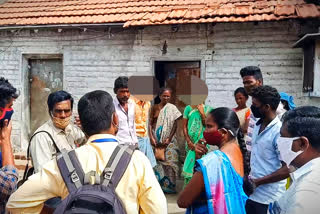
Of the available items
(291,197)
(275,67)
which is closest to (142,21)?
(275,67)

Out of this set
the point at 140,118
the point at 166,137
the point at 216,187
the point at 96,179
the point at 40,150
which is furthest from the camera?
the point at 166,137

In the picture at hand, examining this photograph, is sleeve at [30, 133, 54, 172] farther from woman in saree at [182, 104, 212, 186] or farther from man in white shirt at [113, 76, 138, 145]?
woman in saree at [182, 104, 212, 186]

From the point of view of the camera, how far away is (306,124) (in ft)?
5.87

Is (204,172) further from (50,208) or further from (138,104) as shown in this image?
(138,104)

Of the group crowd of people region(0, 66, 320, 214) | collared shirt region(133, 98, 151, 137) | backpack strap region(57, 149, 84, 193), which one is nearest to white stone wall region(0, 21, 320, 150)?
collared shirt region(133, 98, 151, 137)

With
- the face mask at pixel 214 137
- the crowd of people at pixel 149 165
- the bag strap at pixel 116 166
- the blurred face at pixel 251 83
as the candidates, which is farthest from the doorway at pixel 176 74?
the bag strap at pixel 116 166

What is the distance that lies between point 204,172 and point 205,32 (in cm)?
504

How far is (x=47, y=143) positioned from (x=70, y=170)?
1.02 metres

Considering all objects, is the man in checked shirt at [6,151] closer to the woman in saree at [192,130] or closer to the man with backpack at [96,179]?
the man with backpack at [96,179]

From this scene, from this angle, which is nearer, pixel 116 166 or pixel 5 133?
pixel 116 166

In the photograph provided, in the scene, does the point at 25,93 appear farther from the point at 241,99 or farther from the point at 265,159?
the point at 265,159

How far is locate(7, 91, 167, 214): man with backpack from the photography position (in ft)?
5.26

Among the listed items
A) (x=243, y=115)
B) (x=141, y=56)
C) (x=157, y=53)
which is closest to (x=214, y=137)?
(x=243, y=115)

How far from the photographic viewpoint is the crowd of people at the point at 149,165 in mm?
1651
